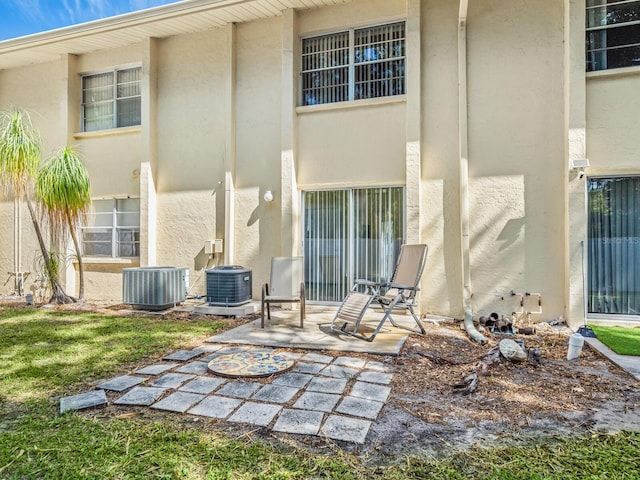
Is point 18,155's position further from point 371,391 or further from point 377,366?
point 371,391

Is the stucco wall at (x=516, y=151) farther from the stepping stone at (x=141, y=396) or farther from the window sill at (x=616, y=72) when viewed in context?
the stepping stone at (x=141, y=396)

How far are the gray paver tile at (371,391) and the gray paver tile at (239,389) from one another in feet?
2.90

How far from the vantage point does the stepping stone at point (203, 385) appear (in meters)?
3.49

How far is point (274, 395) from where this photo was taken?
11.1 ft

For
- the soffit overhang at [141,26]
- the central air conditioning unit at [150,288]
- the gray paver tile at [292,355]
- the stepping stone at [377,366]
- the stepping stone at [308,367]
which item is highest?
the soffit overhang at [141,26]

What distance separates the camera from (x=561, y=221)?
6.22 meters

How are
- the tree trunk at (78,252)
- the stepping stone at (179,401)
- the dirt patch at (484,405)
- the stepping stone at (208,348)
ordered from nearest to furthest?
1. the dirt patch at (484,405)
2. the stepping stone at (179,401)
3. the stepping stone at (208,348)
4. the tree trunk at (78,252)

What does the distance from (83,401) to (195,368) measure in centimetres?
109

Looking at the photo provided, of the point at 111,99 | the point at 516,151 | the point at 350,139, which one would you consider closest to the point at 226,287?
the point at 350,139

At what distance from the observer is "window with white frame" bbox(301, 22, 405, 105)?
24.1 ft

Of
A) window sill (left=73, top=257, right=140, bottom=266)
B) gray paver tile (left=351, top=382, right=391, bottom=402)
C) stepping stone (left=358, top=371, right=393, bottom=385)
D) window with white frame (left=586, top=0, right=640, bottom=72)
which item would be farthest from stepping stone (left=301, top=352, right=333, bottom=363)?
window sill (left=73, top=257, right=140, bottom=266)

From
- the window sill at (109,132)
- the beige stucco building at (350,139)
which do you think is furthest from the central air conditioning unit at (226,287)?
the window sill at (109,132)

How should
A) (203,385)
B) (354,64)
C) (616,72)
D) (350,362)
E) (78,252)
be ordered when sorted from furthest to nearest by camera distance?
1. (78,252)
2. (354,64)
3. (616,72)
4. (350,362)
5. (203,385)

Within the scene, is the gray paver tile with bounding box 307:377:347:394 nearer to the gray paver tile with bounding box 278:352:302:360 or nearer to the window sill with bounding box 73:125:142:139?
the gray paver tile with bounding box 278:352:302:360
